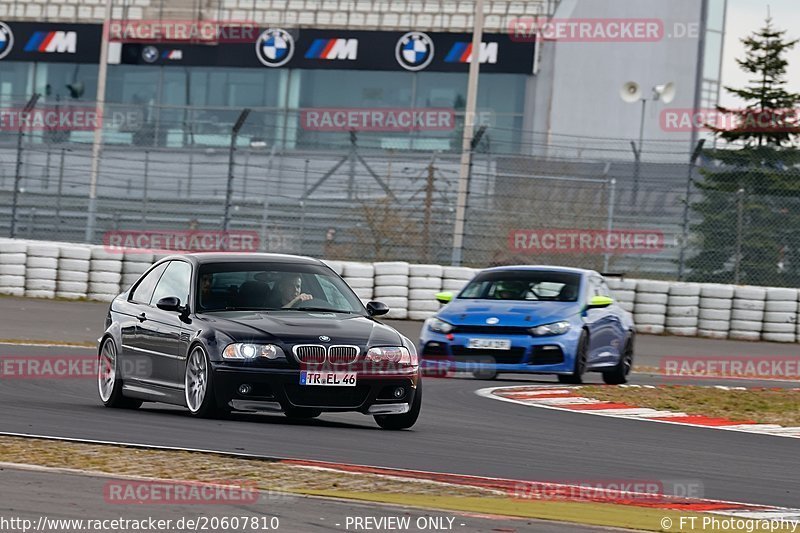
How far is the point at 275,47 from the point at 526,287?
127ft

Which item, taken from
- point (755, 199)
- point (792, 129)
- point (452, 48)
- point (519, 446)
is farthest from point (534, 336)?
point (452, 48)

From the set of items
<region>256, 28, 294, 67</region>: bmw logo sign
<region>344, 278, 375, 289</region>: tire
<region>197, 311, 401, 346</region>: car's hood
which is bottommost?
<region>344, 278, 375, 289</region>: tire

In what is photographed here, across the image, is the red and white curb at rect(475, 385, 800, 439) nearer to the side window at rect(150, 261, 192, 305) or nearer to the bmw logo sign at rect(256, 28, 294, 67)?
the side window at rect(150, 261, 192, 305)

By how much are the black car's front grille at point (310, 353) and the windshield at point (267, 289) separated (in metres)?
0.81

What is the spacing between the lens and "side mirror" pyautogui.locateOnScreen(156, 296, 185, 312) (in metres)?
11.3

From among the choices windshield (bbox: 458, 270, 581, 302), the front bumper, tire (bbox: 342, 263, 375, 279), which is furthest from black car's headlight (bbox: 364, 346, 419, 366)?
tire (bbox: 342, 263, 375, 279)

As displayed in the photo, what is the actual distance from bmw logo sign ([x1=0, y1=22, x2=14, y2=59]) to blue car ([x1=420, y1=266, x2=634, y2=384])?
141 feet

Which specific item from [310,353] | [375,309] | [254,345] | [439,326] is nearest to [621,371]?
[439,326]

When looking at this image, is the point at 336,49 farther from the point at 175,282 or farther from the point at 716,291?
the point at 175,282

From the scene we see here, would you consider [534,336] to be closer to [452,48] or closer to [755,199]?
[755,199]

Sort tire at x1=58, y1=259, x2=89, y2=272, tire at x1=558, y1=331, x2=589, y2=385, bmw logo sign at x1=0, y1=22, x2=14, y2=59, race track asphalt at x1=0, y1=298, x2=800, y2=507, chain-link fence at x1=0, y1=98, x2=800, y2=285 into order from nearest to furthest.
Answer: race track asphalt at x1=0, y1=298, x2=800, y2=507
tire at x1=558, y1=331, x2=589, y2=385
tire at x1=58, y1=259, x2=89, y2=272
chain-link fence at x1=0, y1=98, x2=800, y2=285
bmw logo sign at x1=0, y1=22, x2=14, y2=59

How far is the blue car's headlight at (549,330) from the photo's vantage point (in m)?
16.2

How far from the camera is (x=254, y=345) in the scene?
34.8 ft

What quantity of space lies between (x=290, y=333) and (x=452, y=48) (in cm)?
4395
